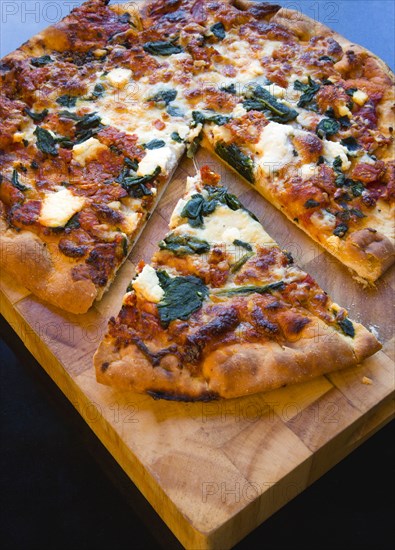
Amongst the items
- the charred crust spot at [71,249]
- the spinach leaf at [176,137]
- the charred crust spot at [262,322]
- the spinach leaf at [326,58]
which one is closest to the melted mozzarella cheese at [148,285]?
the charred crust spot at [71,249]

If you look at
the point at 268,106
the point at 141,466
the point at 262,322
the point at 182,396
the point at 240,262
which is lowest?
the point at 141,466

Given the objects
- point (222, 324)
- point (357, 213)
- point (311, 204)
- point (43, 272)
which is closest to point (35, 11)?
point (43, 272)

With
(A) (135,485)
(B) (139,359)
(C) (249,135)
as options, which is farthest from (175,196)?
(A) (135,485)

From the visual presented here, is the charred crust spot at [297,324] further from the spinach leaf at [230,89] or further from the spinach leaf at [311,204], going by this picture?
the spinach leaf at [230,89]

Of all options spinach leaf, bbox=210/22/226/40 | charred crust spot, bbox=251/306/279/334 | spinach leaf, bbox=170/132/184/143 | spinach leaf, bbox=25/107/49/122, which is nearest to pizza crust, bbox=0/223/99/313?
charred crust spot, bbox=251/306/279/334

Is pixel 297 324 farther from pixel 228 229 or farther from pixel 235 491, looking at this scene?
pixel 235 491
